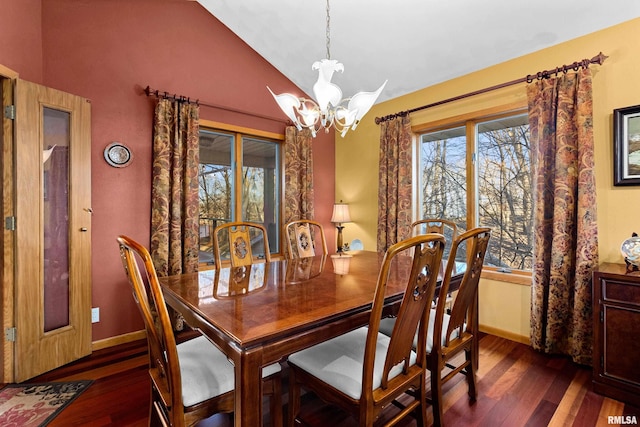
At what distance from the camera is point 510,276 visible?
110 inches

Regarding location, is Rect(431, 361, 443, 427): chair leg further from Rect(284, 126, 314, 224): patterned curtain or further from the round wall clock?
the round wall clock

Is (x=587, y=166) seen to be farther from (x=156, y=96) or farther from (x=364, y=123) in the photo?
(x=156, y=96)

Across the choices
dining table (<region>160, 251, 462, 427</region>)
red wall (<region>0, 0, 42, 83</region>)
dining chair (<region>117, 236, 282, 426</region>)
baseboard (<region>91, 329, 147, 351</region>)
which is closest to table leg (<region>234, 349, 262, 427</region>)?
dining table (<region>160, 251, 462, 427</region>)

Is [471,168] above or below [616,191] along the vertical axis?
above

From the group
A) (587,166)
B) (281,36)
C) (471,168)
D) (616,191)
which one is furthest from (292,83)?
(616,191)

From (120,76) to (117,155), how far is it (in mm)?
714

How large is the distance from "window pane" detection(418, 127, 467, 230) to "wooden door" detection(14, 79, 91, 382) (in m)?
3.35

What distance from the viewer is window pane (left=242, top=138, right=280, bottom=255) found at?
360 centimetres

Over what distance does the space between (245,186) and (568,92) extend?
3183mm

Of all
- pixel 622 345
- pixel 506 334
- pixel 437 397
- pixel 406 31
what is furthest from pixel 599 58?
pixel 437 397

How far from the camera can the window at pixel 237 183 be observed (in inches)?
130

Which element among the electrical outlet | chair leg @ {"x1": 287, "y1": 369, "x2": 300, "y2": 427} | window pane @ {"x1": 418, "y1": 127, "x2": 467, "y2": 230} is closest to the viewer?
chair leg @ {"x1": 287, "y1": 369, "x2": 300, "y2": 427}

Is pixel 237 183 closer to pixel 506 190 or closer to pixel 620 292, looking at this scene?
pixel 506 190

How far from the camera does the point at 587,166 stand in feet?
7.20
